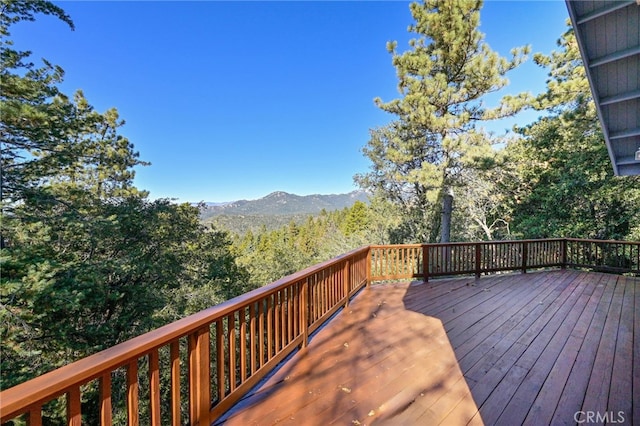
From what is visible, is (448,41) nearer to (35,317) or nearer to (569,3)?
(569,3)

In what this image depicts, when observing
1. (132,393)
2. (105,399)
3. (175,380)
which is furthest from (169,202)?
(105,399)

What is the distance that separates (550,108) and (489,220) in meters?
5.12

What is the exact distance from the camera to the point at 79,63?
28.5 feet

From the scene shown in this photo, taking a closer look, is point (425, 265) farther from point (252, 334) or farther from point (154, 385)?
point (154, 385)

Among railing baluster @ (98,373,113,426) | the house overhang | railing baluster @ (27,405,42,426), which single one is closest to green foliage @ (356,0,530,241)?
the house overhang

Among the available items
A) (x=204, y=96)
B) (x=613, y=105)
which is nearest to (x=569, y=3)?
(x=613, y=105)

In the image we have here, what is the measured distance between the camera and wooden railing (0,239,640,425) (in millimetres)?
958

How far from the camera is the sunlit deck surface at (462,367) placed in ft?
5.96

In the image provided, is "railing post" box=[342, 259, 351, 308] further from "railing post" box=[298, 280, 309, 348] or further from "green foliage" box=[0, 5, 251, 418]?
"green foliage" box=[0, 5, 251, 418]

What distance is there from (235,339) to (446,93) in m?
8.65

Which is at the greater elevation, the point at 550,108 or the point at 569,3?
the point at 550,108

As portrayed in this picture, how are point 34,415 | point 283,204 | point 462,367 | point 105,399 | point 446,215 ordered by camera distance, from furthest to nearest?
point 283,204
point 446,215
point 462,367
point 105,399
point 34,415

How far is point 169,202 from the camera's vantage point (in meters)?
10.3

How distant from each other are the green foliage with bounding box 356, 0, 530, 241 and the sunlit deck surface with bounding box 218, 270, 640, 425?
5.52m
